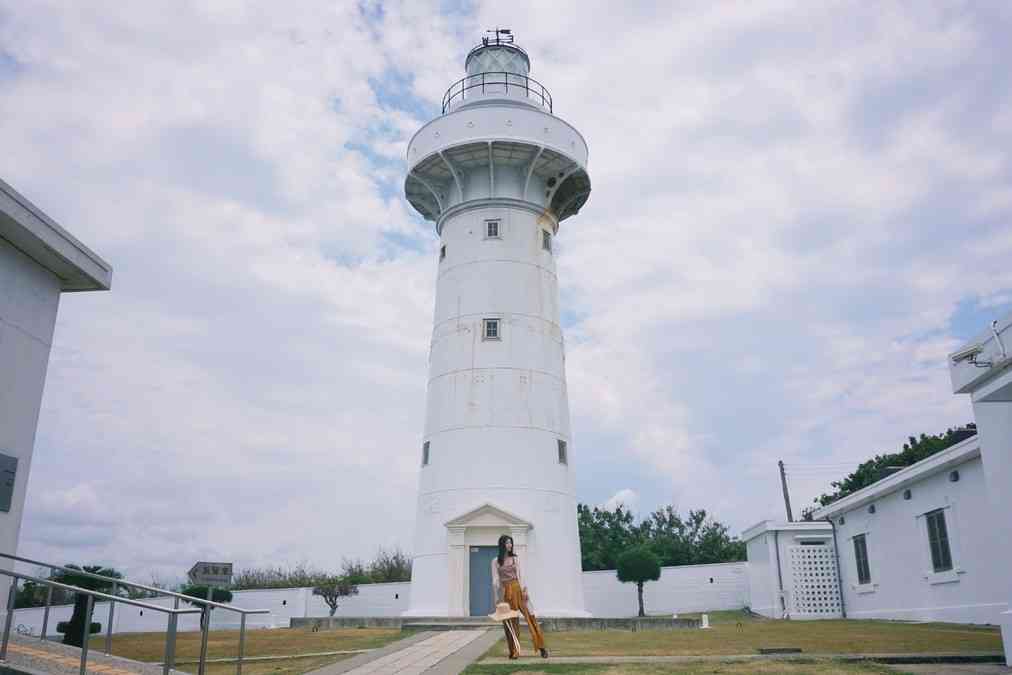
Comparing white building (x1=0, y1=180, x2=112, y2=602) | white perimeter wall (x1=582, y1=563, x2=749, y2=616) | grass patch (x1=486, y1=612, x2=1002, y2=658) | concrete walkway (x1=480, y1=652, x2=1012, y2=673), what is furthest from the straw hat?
white perimeter wall (x1=582, y1=563, x2=749, y2=616)

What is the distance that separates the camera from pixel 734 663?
27.7ft

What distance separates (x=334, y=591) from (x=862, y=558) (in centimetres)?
1540

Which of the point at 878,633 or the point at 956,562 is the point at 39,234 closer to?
the point at 878,633

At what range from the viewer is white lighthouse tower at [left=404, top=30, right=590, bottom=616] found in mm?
18703

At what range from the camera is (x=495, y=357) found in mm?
19891

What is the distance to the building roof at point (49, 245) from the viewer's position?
841 centimetres

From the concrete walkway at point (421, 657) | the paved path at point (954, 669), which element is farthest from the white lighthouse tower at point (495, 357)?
the paved path at point (954, 669)

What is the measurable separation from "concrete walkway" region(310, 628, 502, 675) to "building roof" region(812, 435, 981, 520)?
830 cm

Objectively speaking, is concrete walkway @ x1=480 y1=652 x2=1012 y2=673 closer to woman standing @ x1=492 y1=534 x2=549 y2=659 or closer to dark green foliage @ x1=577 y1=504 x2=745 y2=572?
woman standing @ x1=492 y1=534 x2=549 y2=659

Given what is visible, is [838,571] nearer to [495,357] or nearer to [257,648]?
[495,357]

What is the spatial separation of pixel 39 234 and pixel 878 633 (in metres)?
13.1

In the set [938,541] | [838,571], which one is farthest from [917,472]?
[838,571]

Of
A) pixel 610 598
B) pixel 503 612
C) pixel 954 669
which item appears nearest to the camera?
pixel 954 669

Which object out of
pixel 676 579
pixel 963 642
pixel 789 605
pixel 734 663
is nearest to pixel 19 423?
pixel 734 663
